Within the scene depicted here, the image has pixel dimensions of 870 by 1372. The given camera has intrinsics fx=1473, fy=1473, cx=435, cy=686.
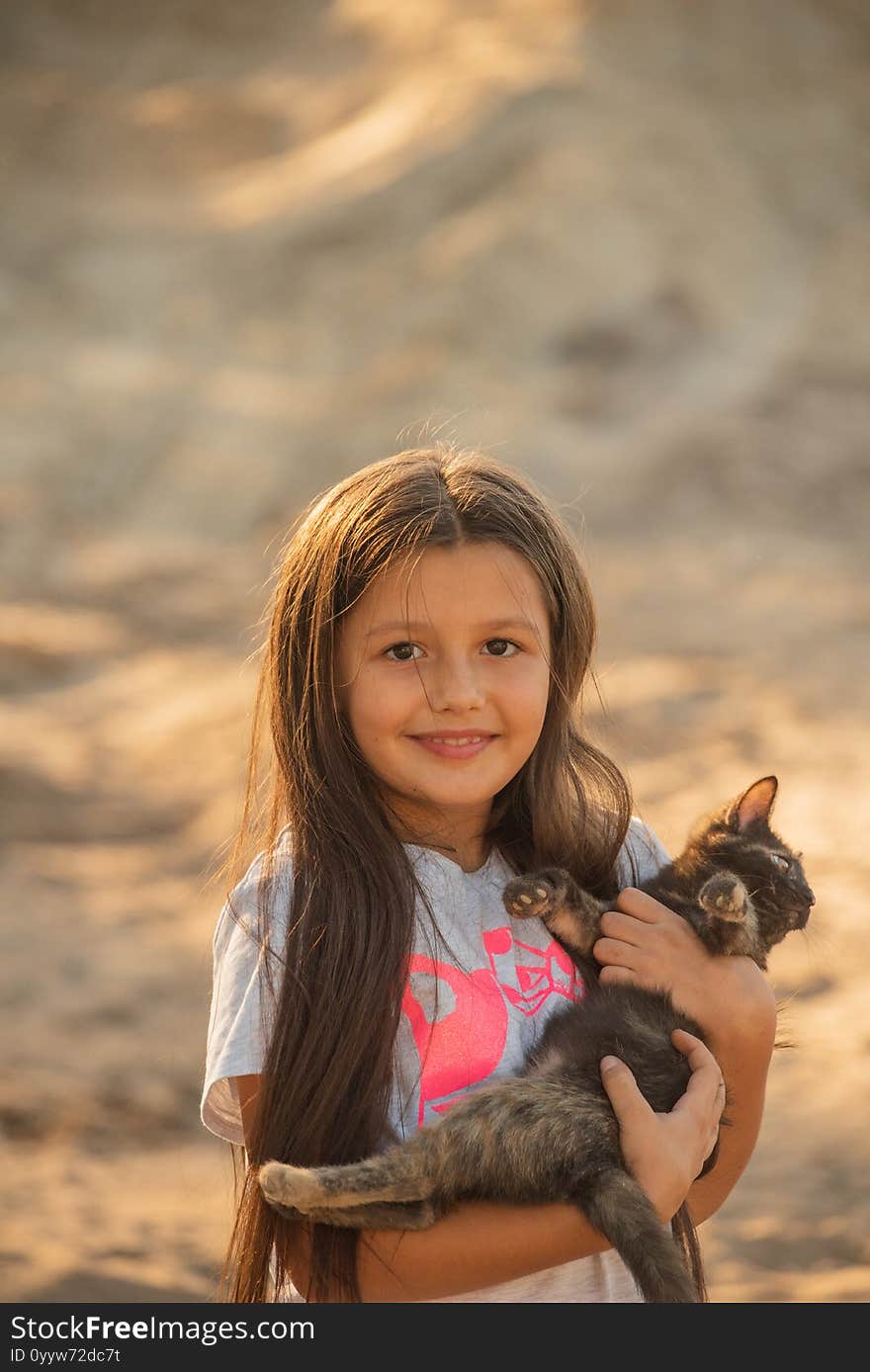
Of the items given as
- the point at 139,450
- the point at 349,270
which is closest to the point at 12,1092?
the point at 139,450

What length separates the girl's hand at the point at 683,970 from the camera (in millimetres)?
2238

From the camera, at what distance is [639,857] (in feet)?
8.29

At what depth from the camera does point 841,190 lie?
8625 mm

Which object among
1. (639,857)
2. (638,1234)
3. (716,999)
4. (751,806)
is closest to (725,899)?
(716,999)

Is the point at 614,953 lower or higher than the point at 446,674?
lower

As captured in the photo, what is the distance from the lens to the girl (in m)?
1.92

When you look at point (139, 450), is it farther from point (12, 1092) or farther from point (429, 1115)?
point (429, 1115)

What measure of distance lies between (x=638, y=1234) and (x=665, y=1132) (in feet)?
0.61

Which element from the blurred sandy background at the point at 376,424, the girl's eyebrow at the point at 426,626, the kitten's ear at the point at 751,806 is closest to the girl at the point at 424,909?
Answer: the girl's eyebrow at the point at 426,626

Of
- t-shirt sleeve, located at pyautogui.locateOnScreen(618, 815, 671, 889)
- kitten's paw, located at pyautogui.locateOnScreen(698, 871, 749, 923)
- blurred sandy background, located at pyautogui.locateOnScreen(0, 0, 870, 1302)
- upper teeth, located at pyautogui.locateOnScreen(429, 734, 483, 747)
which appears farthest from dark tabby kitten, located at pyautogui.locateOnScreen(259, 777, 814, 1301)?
blurred sandy background, located at pyautogui.locateOnScreen(0, 0, 870, 1302)

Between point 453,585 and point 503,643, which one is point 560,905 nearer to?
point 503,643

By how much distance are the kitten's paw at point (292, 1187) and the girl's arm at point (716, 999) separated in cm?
59

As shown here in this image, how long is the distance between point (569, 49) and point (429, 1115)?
812 cm

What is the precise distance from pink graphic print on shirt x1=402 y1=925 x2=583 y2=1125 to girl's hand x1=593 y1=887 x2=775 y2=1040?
161 millimetres
